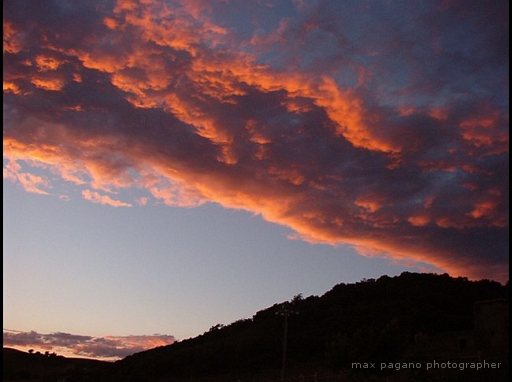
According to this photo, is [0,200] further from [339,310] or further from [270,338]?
[339,310]

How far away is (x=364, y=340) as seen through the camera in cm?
3766

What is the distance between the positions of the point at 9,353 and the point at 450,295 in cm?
8390

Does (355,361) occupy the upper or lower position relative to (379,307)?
lower

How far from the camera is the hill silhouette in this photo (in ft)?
121

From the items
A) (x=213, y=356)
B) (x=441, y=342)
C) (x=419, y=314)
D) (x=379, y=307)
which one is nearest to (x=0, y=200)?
(x=441, y=342)

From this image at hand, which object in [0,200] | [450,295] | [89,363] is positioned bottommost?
[89,363]

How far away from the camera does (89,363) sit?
327 feet

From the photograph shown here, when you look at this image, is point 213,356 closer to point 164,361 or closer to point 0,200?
point 164,361

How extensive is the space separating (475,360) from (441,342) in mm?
15039

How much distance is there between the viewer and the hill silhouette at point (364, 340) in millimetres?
A: 36781

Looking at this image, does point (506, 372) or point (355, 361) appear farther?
point (355, 361)

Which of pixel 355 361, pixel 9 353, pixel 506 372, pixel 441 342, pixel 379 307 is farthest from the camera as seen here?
pixel 9 353

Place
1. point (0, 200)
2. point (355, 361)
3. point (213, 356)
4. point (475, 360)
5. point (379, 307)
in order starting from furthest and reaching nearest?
point (379, 307), point (213, 356), point (355, 361), point (475, 360), point (0, 200)

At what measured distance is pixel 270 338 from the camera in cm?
8400
